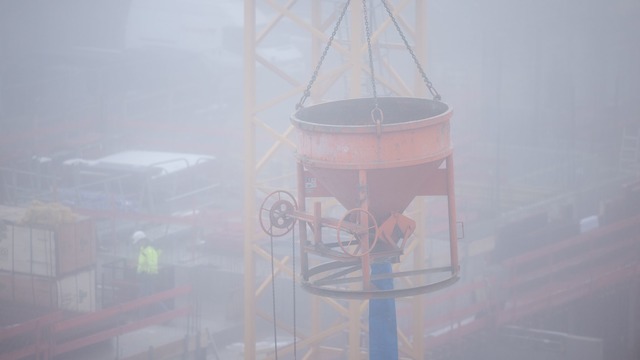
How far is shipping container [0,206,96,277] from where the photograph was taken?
12.4 metres

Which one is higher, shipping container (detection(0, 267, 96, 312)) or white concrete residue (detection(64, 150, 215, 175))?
white concrete residue (detection(64, 150, 215, 175))

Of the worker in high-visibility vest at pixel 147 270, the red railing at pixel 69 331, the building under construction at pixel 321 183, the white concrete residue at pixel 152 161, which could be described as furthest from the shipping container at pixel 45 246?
the white concrete residue at pixel 152 161

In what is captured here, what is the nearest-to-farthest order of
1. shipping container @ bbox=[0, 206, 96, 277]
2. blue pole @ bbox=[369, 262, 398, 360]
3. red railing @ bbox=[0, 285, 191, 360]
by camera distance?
blue pole @ bbox=[369, 262, 398, 360]
red railing @ bbox=[0, 285, 191, 360]
shipping container @ bbox=[0, 206, 96, 277]

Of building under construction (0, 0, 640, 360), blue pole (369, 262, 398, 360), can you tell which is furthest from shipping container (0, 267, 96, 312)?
blue pole (369, 262, 398, 360)

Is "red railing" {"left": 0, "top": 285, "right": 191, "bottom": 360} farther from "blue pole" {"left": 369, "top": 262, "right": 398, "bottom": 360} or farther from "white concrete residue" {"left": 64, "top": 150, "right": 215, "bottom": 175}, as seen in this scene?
"white concrete residue" {"left": 64, "top": 150, "right": 215, "bottom": 175}

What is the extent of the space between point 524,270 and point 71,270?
7.50 meters

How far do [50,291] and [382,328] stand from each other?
7538 millimetres

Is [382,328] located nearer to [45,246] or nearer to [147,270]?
[45,246]

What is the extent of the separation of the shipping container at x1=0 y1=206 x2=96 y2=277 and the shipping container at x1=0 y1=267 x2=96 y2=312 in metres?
0.10

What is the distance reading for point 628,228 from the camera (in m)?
15.0

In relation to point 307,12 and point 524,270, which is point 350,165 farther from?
point 307,12

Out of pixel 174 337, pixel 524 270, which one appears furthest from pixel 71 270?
pixel 524 270

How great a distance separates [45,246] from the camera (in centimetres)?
1236

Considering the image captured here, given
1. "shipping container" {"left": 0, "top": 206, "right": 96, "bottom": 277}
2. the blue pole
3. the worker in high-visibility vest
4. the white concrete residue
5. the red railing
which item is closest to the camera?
the blue pole
